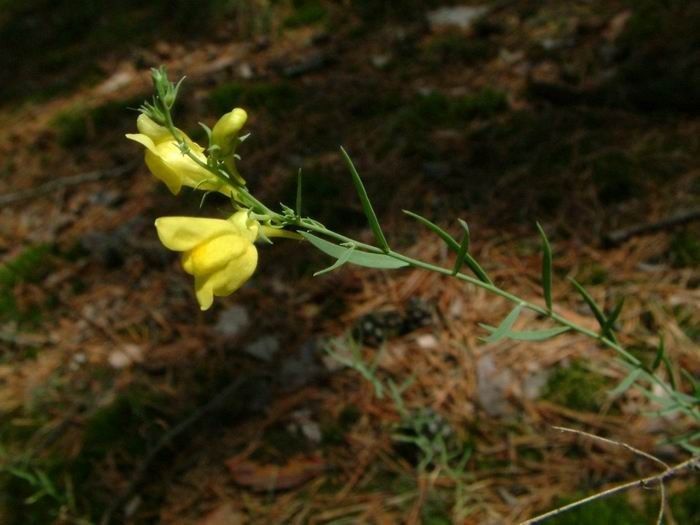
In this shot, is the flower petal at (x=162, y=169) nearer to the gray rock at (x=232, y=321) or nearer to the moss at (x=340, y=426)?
the moss at (x=340, y=426)

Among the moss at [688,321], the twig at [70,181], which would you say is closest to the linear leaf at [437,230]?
the moss at [688,321]

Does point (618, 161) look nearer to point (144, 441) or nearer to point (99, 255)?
point (144, 441)

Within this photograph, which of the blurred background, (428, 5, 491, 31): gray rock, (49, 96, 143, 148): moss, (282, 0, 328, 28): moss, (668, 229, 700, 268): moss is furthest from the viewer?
(282, 0, 328, 28): moss

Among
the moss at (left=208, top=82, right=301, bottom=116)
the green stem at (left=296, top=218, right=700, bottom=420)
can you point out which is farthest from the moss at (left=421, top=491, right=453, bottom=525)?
the moss at (left=208, top=82, right=301, bottom=116)

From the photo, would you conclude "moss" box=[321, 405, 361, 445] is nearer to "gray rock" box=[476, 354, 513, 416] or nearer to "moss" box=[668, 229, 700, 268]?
"gray rock" box=[476, 354, 513, 416]

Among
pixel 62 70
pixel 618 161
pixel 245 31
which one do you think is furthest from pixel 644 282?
pixel 62 70

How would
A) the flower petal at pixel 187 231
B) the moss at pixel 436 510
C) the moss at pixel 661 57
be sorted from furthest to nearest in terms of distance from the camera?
the moss at pixel 661 57 → the moss at pixel 436 510 → the flower petal at pixel 187 231

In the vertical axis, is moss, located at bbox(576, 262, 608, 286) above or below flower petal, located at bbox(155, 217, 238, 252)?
below
